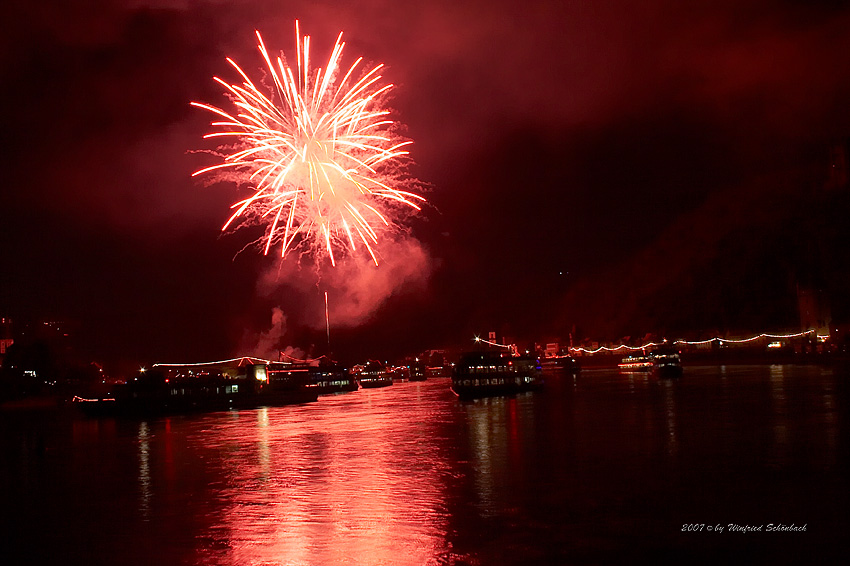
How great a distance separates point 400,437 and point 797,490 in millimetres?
14408

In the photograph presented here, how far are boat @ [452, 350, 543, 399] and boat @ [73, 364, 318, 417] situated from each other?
14.7m

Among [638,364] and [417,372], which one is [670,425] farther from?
[417,372]

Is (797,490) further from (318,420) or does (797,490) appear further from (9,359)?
(9,359)

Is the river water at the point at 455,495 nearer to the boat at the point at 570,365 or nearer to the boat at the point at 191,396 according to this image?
the boat at the point at 191,396

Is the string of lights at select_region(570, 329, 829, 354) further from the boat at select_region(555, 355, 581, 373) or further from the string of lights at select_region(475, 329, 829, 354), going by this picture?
the boat at select_region(555, 355, 581, 373)

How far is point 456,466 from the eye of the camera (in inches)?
670

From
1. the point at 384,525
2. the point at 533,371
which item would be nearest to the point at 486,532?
the point at 384,525

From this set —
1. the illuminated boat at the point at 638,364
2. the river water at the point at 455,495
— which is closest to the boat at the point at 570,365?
the illuminated boat at the point at 638,364

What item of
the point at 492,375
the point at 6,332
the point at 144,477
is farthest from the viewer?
the point at 6,332

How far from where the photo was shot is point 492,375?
5441 centimetres

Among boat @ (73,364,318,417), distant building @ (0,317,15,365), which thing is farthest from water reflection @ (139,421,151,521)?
distant building @ (0,317,15,365)

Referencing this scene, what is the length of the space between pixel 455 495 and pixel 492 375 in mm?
41606

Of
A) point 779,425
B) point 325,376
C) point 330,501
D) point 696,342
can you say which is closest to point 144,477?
point 330,501

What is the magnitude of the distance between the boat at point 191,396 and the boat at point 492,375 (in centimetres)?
1466
